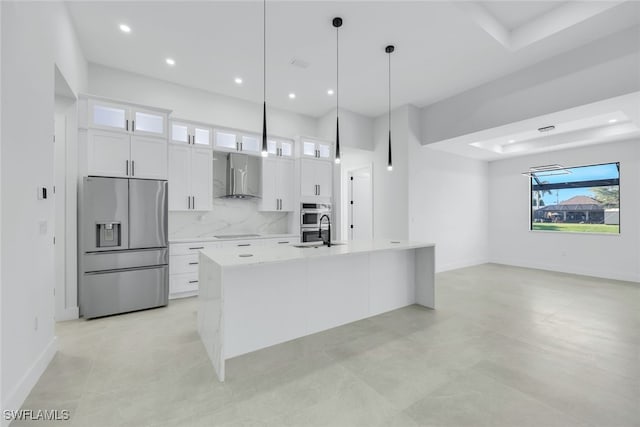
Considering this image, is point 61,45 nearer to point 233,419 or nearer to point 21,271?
point 21,271

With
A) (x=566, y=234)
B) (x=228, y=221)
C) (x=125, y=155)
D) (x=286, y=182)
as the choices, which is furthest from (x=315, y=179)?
(x=566, y=234)

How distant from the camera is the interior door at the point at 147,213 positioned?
3.55 meters

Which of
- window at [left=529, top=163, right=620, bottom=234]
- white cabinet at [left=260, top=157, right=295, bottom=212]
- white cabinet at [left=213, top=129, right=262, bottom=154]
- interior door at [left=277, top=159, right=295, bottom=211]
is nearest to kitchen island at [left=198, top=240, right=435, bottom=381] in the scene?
white cabinet at [left=260, top=157, right=295, bottom=212]

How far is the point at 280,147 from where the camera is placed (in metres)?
5.14

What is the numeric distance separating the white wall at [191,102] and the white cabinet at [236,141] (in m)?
0.29

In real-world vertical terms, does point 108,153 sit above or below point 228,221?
above

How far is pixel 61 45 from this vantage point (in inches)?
107

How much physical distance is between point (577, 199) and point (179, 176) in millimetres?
8176

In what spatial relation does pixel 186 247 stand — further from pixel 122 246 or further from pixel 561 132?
pixel 561 132

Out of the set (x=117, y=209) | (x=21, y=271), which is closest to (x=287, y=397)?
(x=21, y=271)

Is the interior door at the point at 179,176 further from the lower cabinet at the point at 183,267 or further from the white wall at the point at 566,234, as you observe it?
the white wall at the point at 566,234

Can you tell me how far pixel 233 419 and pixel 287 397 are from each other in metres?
0.37

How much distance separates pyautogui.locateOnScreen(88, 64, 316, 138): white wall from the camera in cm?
396

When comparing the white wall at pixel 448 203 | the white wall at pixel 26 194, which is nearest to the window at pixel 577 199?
the white wall at pixel 448 203
